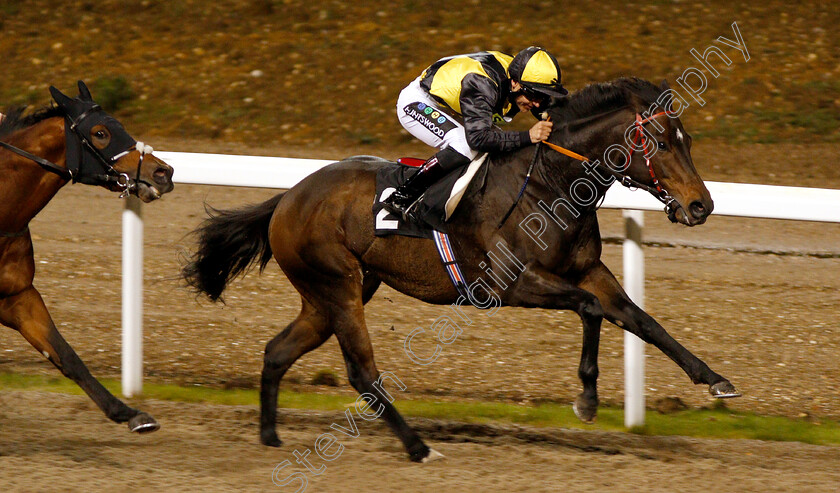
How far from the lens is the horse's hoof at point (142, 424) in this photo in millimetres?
4637

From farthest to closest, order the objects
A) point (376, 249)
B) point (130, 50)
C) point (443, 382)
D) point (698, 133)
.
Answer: point (130, 50)
point (698, 133)
point (443, 382)
point (376, 249)

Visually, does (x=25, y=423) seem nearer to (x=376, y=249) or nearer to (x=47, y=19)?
(x=376, y=249)

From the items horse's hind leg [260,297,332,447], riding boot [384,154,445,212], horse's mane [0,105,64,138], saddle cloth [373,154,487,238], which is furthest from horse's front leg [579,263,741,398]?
horse's mane [0,105,64,138]

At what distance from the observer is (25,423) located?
512cm

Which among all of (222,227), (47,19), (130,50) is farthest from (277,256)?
(47,19)

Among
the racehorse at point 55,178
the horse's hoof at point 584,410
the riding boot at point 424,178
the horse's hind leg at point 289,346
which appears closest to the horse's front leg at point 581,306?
the horse's hoof at point 584,410

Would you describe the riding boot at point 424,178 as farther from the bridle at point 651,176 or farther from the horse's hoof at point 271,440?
the horse's hoof at point 271,440

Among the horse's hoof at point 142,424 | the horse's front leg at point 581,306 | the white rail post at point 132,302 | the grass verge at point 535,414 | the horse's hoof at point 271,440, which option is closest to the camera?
the horse's front leg at point 581,306

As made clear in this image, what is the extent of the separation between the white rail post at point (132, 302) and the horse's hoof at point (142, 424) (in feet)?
2.95

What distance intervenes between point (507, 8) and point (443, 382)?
342 inches

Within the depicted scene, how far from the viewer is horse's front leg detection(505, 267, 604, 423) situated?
449 cm

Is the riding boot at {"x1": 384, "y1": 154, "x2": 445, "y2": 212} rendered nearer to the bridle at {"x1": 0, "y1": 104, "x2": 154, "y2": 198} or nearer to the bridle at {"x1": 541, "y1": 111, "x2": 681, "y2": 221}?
the bridle at {"x1": 541, "y1": 111, "x2": 681, "y2": 221}

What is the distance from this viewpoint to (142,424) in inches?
183

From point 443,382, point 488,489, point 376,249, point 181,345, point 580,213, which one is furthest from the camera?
point 181,345
